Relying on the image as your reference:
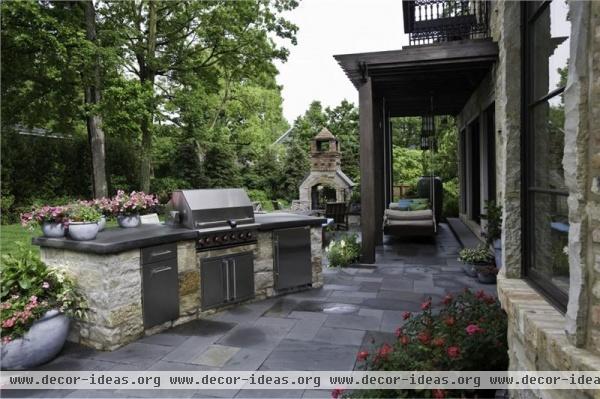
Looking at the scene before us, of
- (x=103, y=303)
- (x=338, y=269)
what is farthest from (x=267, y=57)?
(x=103, y=303)

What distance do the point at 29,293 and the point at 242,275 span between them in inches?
79.9

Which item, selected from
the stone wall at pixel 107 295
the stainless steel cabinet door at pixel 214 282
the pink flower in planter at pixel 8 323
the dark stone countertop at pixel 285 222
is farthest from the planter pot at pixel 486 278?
the pink flower in planter at pixel 8 323

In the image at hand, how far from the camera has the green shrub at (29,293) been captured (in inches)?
120

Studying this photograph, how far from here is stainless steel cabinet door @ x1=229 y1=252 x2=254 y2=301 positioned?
4.54 metres

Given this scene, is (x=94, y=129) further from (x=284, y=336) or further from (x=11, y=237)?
(x=284, y=336)

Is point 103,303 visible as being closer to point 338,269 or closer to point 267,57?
point 338,269

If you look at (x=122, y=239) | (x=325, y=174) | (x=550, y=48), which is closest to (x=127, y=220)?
(x=122, y=239)

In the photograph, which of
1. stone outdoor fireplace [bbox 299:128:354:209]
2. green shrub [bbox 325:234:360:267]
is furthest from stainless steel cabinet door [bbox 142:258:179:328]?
stone outdoor fireplace [bbox 299:128:354:209]

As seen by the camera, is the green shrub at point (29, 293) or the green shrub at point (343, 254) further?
the green shrub at point (343, 254)

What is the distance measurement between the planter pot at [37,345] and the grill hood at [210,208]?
4.82ft

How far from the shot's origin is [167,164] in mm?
16703

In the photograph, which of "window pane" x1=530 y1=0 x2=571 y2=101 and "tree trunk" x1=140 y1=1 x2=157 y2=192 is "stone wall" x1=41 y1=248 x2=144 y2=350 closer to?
"window pane" x1=530 y1=0 x2=571 y2=101

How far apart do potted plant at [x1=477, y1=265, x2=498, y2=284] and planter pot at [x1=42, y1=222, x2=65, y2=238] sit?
4.91 meters

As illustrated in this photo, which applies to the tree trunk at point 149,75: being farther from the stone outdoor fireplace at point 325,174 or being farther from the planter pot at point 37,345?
the planter pot at point 37,345
